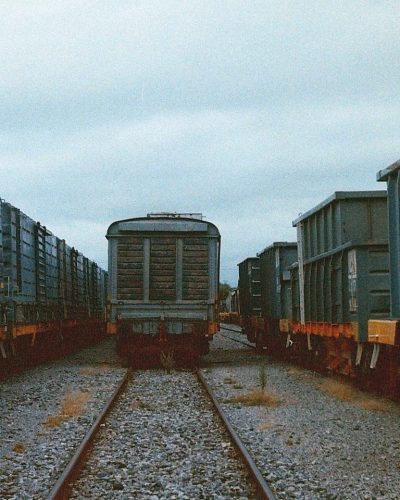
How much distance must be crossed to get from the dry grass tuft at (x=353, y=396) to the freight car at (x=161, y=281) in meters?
4.24

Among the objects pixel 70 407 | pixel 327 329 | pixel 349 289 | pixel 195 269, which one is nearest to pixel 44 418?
pixel 70 407

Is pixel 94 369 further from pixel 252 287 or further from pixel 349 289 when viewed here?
pixel 252 287

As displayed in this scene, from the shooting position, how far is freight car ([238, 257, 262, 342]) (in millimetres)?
27062

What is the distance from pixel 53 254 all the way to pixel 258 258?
743cm

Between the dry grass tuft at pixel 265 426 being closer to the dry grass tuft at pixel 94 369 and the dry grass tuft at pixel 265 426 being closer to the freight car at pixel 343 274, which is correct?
the freight car at pixel 343 274

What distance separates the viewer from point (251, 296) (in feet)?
91.1

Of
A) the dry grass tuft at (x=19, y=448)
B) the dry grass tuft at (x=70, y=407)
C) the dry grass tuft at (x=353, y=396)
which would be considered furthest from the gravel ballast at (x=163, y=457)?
the dry grass tuft at (x=353, y=396)

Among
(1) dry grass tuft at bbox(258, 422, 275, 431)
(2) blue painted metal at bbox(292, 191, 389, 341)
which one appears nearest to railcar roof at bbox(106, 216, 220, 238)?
(2) blue painted metal at bbox(292, 191, 389, 341)

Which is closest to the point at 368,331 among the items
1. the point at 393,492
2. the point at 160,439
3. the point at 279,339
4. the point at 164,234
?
the point at 160,439

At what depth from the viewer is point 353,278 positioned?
12.4 metres

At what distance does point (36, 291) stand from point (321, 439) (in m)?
12.1

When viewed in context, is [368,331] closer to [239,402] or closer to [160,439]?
[239,402]

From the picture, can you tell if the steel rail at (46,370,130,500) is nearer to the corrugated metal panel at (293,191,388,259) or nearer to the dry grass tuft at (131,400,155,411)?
the dry grass tuft at (131,400,155,411)

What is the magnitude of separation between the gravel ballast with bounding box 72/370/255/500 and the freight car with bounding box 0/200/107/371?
16.4ft
